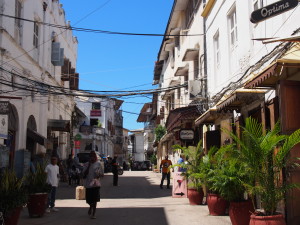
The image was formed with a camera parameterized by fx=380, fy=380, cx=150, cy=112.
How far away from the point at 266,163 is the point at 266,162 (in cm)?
2

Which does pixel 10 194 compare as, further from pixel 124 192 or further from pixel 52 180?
pixel 124 192

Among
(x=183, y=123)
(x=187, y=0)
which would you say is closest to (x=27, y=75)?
(x=183, y=123)

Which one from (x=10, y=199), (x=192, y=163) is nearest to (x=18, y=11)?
(x=192, y=163)

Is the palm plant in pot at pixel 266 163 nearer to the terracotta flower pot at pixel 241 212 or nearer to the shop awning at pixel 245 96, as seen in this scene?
the terracotta flower pot at pixel 241 212

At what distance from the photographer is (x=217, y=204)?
1006 centimetres

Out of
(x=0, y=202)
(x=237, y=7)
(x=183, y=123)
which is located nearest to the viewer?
(x=0, y=202)

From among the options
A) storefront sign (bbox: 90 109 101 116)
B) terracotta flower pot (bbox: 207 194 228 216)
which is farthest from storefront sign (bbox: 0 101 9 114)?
storefront sign (bbox: 90 109 101 116)

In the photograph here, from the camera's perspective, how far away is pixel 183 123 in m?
20.5

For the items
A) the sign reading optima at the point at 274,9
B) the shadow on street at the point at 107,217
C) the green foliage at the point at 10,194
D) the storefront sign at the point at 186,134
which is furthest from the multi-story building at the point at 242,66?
the green foliage at the point at 10,194

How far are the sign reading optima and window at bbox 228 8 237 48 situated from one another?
20.6 feet

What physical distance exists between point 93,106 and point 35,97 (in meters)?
33.3

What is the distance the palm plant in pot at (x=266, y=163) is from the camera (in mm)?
6574

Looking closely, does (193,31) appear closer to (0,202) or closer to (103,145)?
(0,202)

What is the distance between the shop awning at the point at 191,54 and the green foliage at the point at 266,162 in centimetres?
1311
